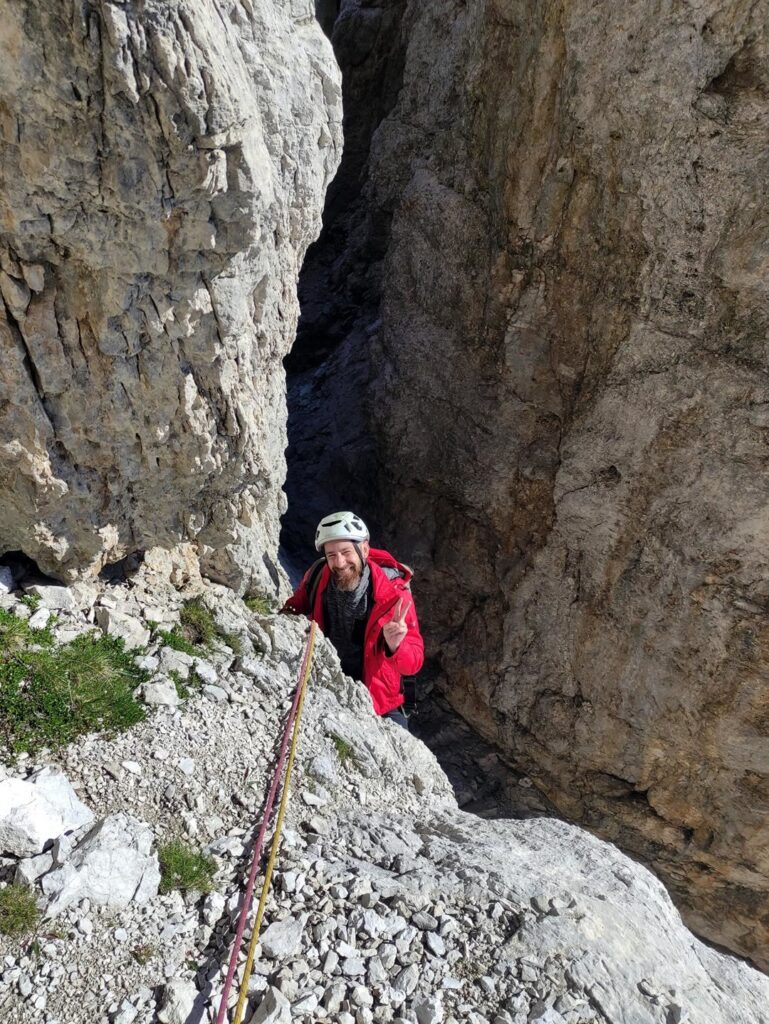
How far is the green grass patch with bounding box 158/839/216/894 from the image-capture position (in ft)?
14.1

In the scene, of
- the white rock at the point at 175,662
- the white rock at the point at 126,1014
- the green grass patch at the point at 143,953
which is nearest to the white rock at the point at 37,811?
the green grass patch at the point at 143,953

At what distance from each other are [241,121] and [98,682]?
3.79 meters

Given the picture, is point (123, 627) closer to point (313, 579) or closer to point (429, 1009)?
point (313, 579)

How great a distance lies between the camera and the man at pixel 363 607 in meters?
6.82

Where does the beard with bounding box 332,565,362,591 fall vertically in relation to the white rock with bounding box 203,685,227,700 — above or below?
above

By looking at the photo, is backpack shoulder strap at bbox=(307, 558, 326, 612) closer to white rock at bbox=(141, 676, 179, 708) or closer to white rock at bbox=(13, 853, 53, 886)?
white rock at bbox=(141, 676, 179, 708)

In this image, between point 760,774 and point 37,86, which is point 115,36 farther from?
point 760,774

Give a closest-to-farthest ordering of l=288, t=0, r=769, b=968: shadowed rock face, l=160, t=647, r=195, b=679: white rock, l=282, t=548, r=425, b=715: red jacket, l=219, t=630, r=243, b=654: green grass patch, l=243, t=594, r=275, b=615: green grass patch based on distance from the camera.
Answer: l=160, t=647, r=195, b=679: white rock → l=219, t=630, r=243, b=654: green grass patch → l=282, t=548, r=425, b=715: red jacket → l=243, t=594, r=275, b=615: green grass patch → l=288, t=0, r=769, b=968: shadowed rock face

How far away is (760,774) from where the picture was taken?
9047 mm

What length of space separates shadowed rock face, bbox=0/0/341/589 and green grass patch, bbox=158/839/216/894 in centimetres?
243

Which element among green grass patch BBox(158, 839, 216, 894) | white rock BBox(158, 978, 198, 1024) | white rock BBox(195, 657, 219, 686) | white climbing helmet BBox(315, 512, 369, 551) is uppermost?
white climbing helmet BBox(315, 512, 369, 551)

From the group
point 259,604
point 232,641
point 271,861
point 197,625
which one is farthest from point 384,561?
point 271,861

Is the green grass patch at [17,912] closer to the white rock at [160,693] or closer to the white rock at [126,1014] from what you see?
the white rock at [126,1014]

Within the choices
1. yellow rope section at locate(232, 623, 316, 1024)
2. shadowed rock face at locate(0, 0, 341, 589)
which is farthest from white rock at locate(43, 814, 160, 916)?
shadowed rock face at locate(0, 0, 341, 589)
